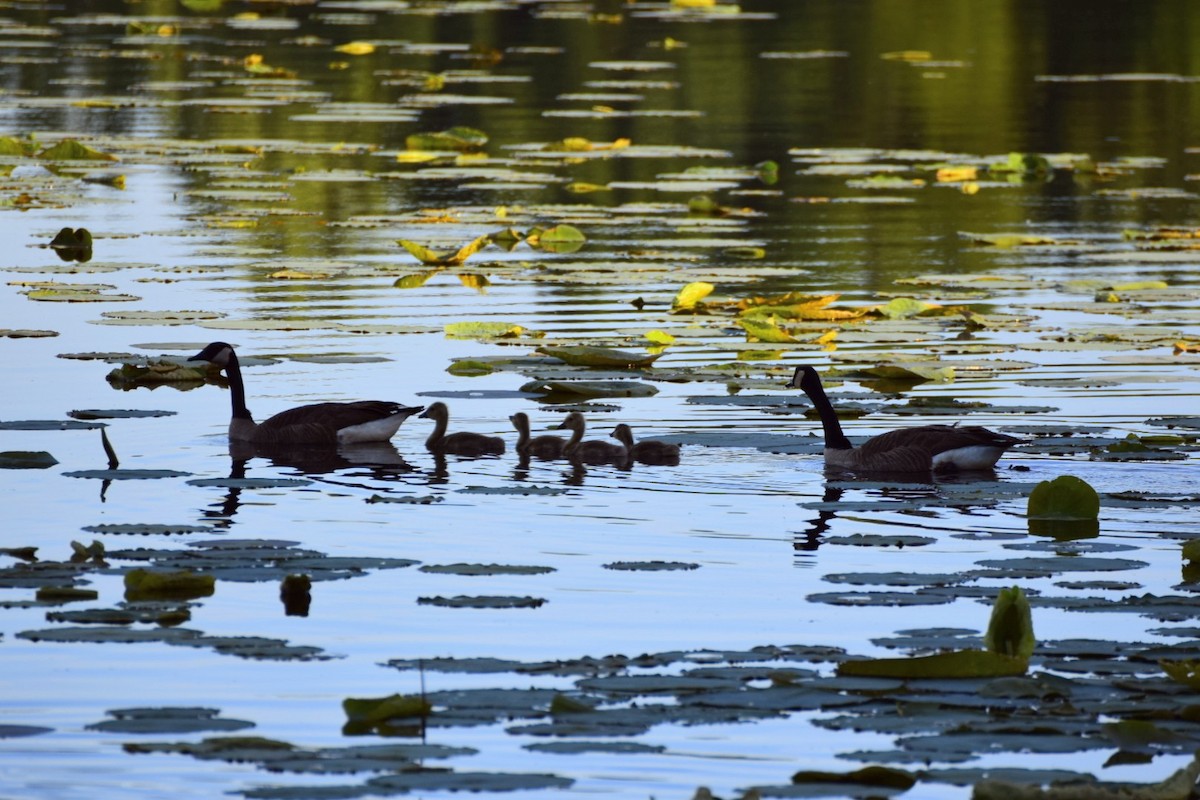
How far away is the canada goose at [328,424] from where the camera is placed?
519 inches

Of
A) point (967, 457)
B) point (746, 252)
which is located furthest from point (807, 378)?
point (746, 252)

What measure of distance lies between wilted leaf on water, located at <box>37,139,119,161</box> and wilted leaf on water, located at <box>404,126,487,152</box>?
3.75 meters

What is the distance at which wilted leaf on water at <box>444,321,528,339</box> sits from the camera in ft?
55.0

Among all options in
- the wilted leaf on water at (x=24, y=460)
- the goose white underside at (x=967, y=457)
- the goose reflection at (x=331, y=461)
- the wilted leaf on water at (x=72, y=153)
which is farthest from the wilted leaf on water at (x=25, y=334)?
the wilted leaf on water at (x=72, y=153)

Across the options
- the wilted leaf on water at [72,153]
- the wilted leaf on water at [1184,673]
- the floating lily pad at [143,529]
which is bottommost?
the wilted leaf on water at [1184,673]

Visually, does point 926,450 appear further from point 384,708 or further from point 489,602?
point 384,708

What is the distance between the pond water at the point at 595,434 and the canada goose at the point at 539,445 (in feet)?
1.03

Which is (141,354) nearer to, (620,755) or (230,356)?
(230,356)

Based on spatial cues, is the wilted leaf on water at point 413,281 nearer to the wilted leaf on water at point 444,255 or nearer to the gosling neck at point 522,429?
the wilted leaf on water at point 444,255

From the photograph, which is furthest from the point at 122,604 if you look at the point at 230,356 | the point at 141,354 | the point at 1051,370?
the point at 1051,370

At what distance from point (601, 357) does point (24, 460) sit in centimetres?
449

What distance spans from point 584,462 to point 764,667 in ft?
15.7

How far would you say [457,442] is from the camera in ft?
42.9

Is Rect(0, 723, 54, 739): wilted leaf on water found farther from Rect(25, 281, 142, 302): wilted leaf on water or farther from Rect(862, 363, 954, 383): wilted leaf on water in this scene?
Rect(25, 281, 142, 302): wilted leaf on water
